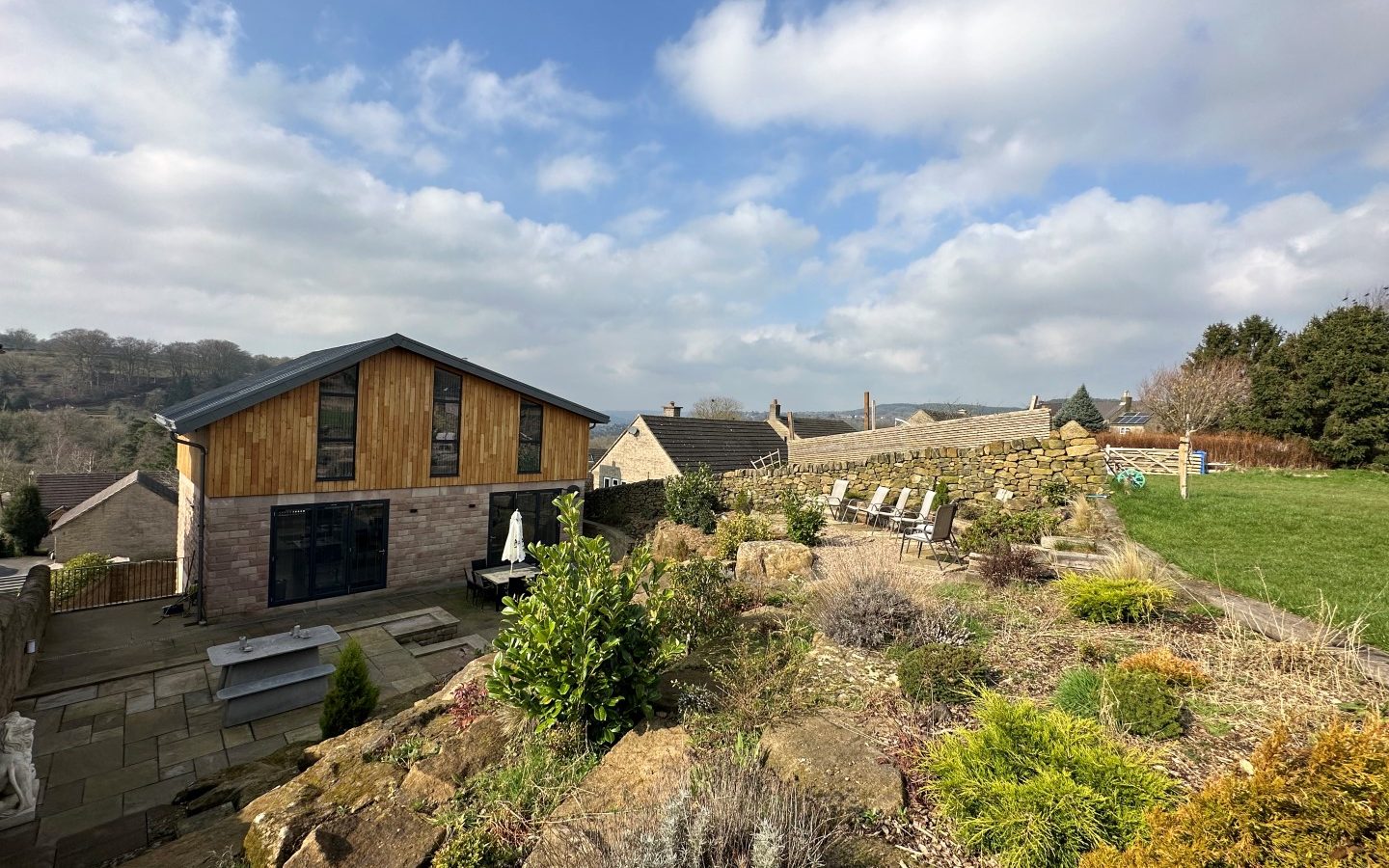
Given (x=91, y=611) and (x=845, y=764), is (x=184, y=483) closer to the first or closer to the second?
(x=91, y=611)

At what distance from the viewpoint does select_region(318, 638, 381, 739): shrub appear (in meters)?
5.78

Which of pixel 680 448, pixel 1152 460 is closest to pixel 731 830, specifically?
pixel 680 448

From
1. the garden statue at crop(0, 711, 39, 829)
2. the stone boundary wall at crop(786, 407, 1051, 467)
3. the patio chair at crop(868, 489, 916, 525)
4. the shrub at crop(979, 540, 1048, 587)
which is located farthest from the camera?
the stone boundary wall at crop(786, 407, 1051, 467)

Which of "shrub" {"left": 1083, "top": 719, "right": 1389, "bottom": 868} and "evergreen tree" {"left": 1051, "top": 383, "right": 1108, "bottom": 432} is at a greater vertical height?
"evergreen tree" {"left": 1051, "top": 383, "right": 1108, "bottom": 432}

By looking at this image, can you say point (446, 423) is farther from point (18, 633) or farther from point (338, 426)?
point (18, 633)

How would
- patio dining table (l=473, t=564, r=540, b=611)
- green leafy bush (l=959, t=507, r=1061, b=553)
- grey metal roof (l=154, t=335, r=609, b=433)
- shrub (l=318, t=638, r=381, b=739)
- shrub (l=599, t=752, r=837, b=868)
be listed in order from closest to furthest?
Answer: 1. shrub (l=599, t=752, r=837, b=868)
2. shrub (l=318, t=638, r=381, b=739)
3. green leafy bush (l=959, t=507, r=1061, b=553)
4. grey metal roof (l=154, t=335, r=609, b=433)
5. patio dining table (l=473, t=564, r=540, b=611)

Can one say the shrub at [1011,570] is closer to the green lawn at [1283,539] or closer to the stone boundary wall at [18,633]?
the green lawn at [1283,539]

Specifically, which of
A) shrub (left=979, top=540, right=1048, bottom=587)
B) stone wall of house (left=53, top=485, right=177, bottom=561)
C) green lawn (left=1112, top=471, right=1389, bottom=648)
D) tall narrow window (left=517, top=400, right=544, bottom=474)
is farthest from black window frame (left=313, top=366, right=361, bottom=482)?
stone wall of house (left=53, top=485, right=177, bottom=561)

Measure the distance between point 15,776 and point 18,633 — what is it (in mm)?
3976

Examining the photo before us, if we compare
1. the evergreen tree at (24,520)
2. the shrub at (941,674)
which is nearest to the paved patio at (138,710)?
the shrub at (941,674)

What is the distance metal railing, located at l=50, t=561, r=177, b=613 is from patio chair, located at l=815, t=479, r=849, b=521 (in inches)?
579

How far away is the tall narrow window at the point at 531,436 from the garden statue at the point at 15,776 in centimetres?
918

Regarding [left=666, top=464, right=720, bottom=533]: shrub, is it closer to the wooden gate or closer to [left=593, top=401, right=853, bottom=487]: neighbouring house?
[left=593, top=401, right=853, bottom=487]: neighbouring house

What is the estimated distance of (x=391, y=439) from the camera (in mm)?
11859
